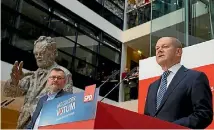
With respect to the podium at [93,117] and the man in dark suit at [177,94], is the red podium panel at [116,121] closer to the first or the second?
the podium at [93,117]

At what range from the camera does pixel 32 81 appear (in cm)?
339

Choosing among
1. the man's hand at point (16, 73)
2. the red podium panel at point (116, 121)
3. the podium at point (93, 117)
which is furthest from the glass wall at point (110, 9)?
the red podium panel at point (116, 121)

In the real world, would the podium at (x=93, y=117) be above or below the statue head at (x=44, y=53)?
below

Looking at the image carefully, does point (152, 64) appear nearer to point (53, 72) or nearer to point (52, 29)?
point (53, 72)

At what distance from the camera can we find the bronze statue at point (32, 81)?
126 inches

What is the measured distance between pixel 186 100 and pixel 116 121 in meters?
0.78

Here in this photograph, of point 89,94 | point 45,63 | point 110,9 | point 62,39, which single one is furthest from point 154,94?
point 110,9

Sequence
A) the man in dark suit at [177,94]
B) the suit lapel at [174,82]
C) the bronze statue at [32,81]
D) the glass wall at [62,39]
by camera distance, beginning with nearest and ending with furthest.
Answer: the man in dark suit at [177,94], the suit lapel at [174,82], the bronze statue at [32,81], the glass wall at [62,39]

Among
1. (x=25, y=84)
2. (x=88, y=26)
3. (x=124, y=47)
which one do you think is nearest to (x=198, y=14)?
(x=25, y=84)

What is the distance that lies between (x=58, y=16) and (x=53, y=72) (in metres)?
11.5

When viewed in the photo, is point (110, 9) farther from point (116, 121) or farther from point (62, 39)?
point (116, 121)

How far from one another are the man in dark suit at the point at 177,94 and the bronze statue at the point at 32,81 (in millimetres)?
1071

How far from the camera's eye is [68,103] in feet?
5.41

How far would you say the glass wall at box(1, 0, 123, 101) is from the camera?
11891mm
